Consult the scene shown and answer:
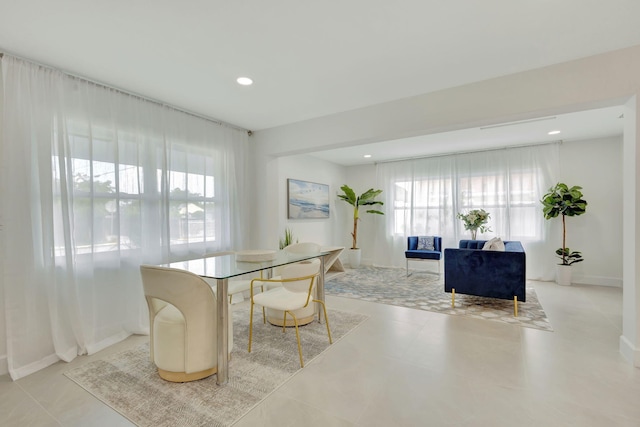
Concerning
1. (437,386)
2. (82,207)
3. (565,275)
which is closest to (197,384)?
(437,386)

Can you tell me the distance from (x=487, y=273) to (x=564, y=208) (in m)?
2.49

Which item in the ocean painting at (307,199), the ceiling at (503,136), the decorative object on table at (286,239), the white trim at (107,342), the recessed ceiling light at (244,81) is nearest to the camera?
the white trim at (107,342)

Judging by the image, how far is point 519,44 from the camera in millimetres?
2123

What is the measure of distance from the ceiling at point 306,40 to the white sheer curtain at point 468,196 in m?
3.38

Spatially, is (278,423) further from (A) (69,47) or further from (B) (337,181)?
(B) (337,181)

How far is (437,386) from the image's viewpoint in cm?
195

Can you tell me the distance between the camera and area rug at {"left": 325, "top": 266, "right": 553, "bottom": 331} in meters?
3.30

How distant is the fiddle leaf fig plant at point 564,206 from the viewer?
4.56m

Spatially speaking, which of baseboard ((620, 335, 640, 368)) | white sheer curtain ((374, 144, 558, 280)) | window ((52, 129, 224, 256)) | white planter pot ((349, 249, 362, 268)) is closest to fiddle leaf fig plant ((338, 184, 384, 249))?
white planter pot ((349, 249, 362, 268))

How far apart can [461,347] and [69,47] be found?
4052 mm

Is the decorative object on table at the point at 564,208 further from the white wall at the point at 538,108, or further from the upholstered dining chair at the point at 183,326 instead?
the upholstered dining chair at the point at 183,326

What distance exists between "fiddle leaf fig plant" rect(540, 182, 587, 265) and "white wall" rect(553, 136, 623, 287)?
17cm

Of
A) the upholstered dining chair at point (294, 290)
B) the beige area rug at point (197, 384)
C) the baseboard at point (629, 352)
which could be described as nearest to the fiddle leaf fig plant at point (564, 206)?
the baseboard at point (629, 352)

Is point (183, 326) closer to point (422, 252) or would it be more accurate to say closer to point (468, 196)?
point (422, 252)
